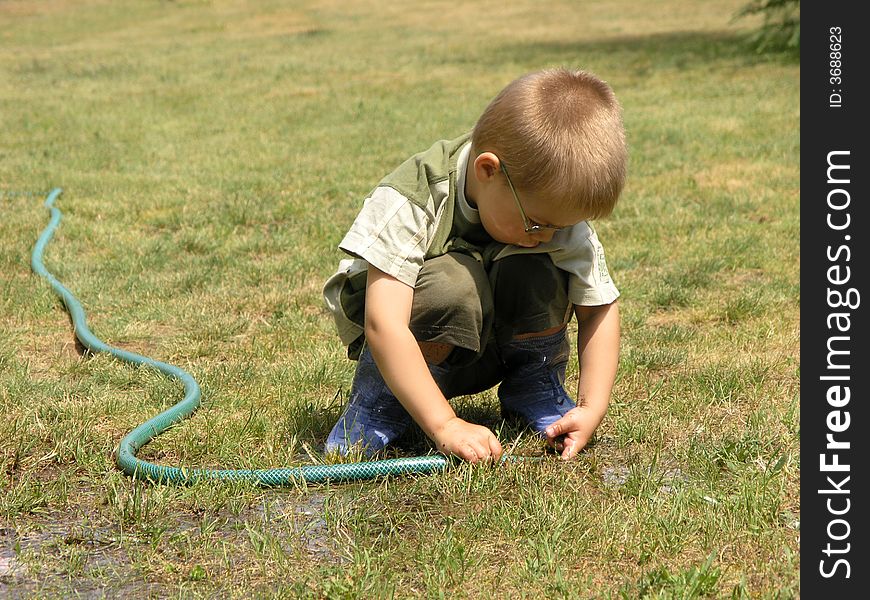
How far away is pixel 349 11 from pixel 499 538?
26877mm

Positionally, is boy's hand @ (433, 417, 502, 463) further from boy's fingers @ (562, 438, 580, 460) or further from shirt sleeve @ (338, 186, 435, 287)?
shirt sleeve @ (338, 186, 435, 287)

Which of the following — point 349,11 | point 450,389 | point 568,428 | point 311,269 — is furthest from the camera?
point 349,11

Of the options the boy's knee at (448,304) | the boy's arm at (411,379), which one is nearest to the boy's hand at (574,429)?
the boy's arm at (411,379)

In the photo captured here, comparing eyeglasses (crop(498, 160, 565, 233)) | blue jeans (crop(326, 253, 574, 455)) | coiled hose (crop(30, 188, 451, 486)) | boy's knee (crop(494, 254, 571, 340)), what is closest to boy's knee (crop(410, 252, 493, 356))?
blue jeans (crop(326, 253, 574, 455))

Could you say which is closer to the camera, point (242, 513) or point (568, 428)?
point (242, 513)

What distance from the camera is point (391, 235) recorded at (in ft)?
8.93

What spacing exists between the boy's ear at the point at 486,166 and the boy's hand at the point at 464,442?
627 millimetres

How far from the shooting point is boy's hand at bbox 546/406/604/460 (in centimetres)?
280

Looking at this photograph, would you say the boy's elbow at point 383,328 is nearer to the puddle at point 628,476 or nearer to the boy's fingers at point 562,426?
the boy's fingers at point 562,426

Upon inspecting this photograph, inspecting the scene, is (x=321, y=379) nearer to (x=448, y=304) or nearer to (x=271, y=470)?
(x=271, y=470)

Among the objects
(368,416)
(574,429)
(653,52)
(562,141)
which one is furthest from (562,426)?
(653,52)
